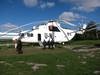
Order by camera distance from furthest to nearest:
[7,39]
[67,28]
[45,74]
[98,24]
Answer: [7,39]
[67,28]
[98,24]
[45,74]

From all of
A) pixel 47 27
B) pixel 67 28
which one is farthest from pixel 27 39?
pixel 67 28

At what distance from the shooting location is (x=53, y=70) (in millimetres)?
14422

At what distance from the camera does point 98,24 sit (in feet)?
110

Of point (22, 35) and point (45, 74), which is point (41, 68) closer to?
point (45, 74)

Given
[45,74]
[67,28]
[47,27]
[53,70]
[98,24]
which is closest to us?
[45,74]

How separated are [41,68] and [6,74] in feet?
7.70

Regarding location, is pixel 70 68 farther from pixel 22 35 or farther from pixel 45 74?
pixel 22 35

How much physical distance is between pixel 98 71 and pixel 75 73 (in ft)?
4.00

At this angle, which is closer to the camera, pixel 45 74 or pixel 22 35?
pixel 45 74

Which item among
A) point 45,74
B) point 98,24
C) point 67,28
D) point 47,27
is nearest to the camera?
point 45,74

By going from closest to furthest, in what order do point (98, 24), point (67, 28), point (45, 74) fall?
point (45, 74) < point (98, 24) < point (67, 28)

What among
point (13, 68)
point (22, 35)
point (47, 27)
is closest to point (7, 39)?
point (22, 35)

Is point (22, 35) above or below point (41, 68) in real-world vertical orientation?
above

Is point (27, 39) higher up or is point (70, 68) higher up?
point (27, 39)
